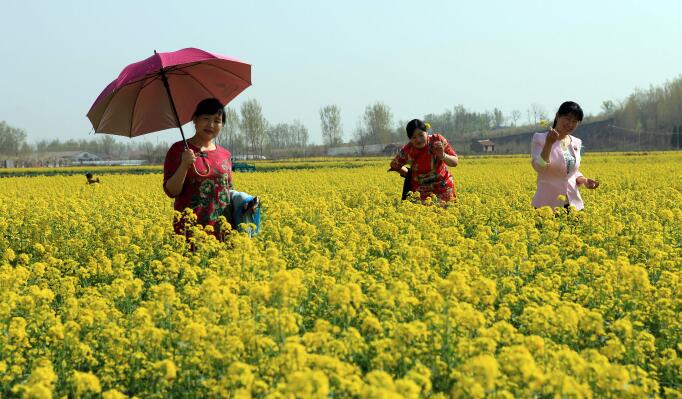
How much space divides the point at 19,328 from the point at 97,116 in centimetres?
379

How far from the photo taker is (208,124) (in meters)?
6.37

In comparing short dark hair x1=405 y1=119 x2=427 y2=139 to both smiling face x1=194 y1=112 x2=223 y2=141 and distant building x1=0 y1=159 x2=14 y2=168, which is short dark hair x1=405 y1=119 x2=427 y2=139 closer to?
smiling face x1=194 y1=112 x2=223 y2=141

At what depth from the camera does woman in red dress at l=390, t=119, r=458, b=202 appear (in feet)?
26.9

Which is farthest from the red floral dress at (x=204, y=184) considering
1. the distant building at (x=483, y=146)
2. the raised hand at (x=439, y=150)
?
the distant building at (x=483, y=146)

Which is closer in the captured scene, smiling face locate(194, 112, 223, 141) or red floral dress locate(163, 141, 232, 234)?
smiling face locate(194, 112, 223, 141)

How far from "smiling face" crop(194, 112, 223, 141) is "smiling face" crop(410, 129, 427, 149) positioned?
2.80 meters

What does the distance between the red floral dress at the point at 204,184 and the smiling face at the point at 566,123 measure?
148 inches

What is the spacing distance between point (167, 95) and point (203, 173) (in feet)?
4.70

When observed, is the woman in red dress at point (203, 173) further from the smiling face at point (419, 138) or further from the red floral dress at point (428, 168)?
the red floral dress at point (428, 168)

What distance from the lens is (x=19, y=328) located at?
398 centimetres

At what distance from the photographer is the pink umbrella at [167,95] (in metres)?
7.12

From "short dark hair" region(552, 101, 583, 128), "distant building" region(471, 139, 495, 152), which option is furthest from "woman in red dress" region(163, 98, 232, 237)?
"distant building" region(471, 139, 495, 152)

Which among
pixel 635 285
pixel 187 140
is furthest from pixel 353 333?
pixel 187 140

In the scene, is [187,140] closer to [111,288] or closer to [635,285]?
[111,288]
